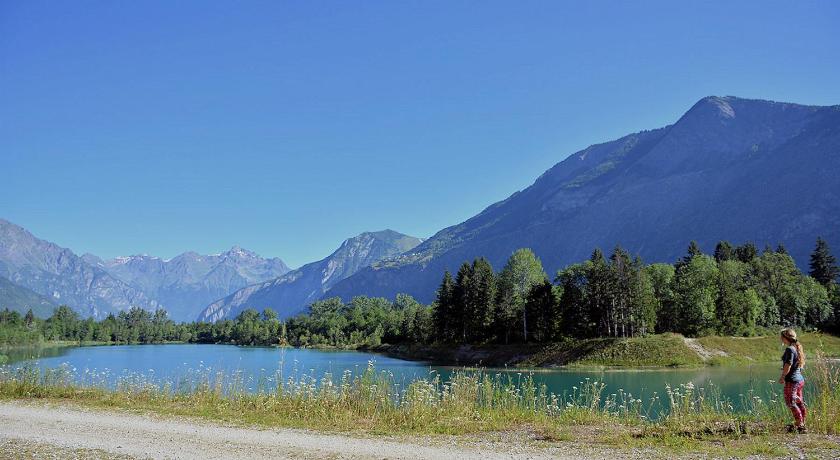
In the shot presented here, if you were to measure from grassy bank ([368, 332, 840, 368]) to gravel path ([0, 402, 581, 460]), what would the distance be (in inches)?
2026

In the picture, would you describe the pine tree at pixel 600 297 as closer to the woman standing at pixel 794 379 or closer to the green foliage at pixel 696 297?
the green foliage at pixel 696 297

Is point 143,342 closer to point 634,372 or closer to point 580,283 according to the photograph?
point 580,283

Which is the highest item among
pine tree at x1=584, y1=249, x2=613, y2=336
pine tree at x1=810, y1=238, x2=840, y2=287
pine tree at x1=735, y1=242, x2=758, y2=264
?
pine tree at x1=735, y1=242, x2=758, y2=264

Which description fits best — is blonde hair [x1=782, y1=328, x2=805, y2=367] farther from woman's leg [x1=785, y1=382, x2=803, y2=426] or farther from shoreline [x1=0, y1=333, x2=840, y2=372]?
shoreline [x1=0, y1=333, x2=840, y2=372]

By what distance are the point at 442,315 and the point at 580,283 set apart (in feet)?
76.3

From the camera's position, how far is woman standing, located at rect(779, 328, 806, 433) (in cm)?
1110

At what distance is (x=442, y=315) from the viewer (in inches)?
3563

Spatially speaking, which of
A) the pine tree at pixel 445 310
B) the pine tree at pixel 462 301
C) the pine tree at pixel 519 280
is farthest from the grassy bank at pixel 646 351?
the pine tree at pixel 445 310

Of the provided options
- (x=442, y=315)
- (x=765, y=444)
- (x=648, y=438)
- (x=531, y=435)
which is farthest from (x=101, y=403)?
(x=442, y=315)

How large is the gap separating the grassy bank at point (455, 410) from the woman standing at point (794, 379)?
45cm

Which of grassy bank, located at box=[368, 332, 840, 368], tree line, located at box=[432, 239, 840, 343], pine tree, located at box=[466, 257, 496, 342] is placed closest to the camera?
grassy bank, located at box=[368, 332, 840, 368]

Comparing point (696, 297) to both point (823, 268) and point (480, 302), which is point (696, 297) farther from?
point (823, 268)

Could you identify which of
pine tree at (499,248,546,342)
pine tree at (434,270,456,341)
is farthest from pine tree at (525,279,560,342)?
pine tree at (434,270,456,341)

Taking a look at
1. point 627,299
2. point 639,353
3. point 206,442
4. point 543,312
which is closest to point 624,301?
point 627,299
